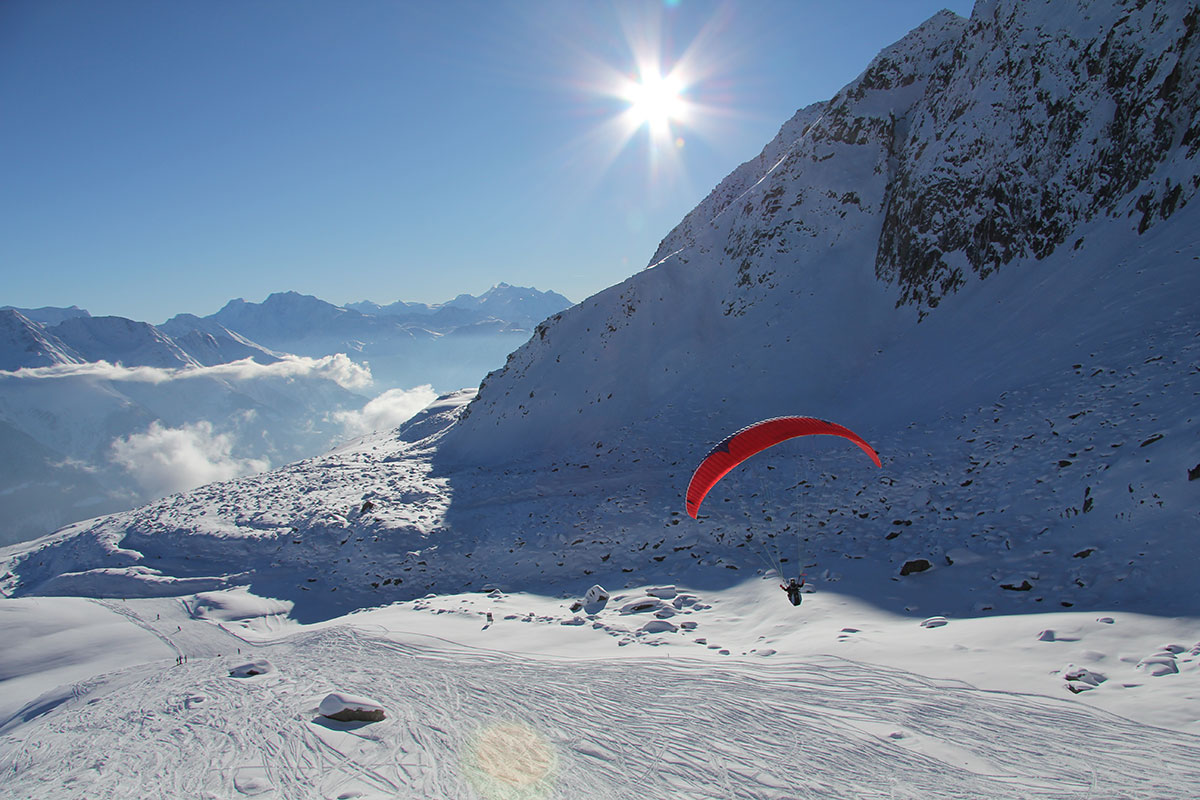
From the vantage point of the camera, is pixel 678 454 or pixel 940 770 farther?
pixel 678 454

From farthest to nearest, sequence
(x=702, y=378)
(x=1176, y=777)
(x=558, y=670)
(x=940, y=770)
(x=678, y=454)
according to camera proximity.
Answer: (x=702, y=378)
(x=678, y=454)
(x=558, y=670)
(x=940, y=770)
(x=1176, y=777)

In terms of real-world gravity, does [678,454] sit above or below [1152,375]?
below

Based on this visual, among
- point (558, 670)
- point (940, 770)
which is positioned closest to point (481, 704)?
point (558, 670)

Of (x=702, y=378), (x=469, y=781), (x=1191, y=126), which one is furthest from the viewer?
(x=702, y=378)

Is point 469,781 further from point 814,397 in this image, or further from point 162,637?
point 814,397

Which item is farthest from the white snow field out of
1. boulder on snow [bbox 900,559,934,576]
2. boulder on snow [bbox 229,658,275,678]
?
boulder on snow [bbox 900,559,934,576]

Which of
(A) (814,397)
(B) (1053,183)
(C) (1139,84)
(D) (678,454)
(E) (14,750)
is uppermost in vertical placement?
(C) (1139,84)

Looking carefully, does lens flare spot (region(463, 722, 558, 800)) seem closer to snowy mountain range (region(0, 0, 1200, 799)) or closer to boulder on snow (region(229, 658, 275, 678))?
snowy mountain range (region(0, 0, 1200, 799))

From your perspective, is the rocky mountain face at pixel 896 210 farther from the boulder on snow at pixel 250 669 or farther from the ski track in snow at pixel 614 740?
the ski track in snow at pixel 614 740
